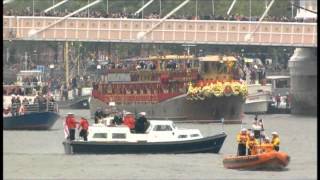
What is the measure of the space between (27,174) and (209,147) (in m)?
13.5

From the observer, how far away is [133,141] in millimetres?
83000

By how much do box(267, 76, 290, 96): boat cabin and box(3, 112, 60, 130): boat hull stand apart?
57.3 m

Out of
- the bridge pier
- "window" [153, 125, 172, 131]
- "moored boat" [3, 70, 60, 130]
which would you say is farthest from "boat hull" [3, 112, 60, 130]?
the bridge pier

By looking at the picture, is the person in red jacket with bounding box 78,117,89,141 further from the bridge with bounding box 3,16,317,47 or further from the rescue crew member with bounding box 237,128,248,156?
the bridge with bounding box 3,16,317,47

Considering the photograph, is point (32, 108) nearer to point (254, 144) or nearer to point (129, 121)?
point (129, 121)

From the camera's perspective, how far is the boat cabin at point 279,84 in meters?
168

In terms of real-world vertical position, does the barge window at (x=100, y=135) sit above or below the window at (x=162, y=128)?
below

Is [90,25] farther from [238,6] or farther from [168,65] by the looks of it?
[238,6]

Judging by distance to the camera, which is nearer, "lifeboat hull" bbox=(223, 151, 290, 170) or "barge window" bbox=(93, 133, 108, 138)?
"lifeboat hull" bbox=(223, 151, 290, 170)

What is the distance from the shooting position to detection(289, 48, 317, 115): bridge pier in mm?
139250

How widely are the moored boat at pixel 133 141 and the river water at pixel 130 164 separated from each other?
18.6 inches

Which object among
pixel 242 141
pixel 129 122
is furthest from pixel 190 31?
pixel 242 141

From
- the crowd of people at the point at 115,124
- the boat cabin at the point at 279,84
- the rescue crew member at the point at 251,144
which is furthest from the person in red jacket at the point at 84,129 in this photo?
the boat cabin at the point at 279,84

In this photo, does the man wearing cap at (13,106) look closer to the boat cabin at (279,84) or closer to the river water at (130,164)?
the river water at (130,164)
